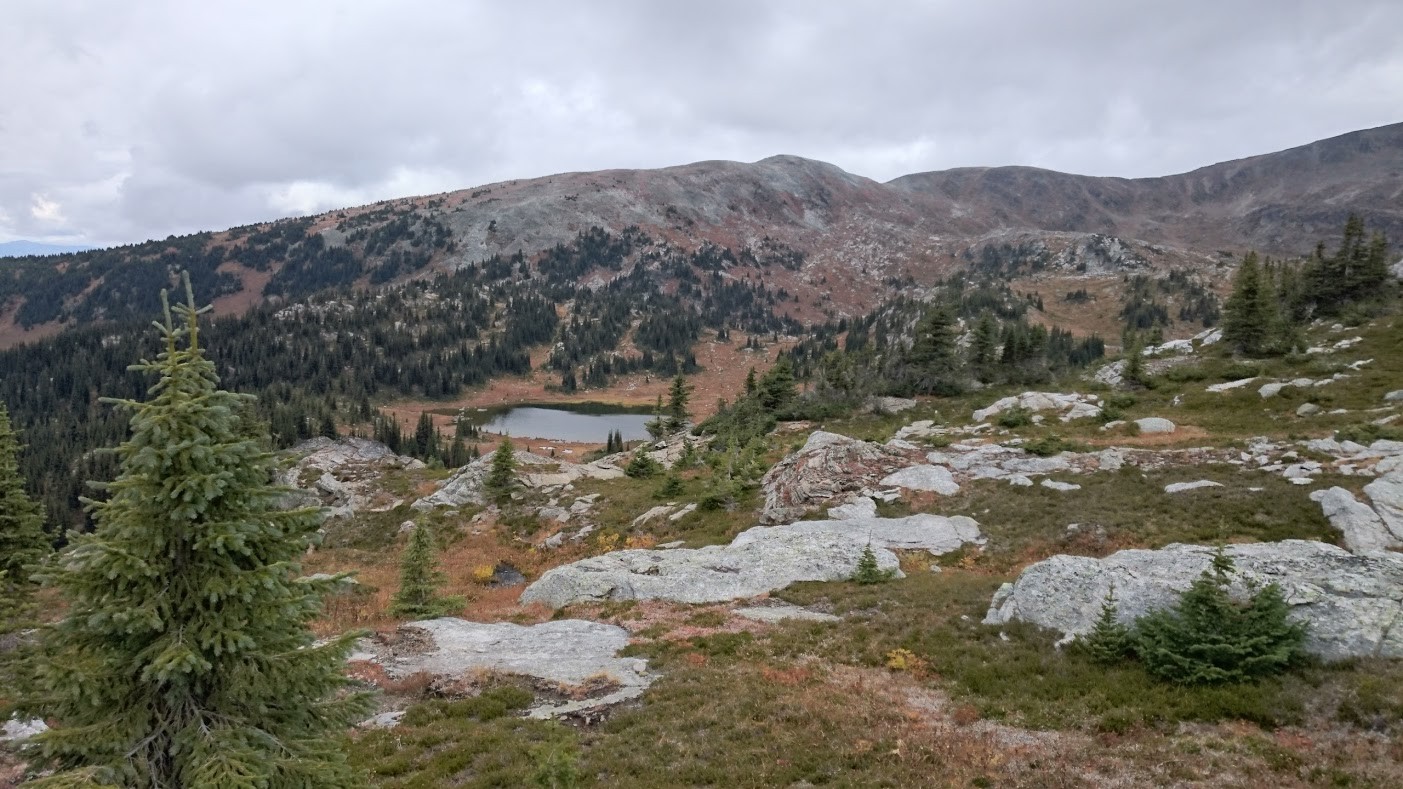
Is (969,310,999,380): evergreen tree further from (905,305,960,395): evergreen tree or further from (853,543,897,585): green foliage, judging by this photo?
(853,543,897,585): green foliage

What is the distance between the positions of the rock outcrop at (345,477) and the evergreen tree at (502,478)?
9.24m

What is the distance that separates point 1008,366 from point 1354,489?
45.8m

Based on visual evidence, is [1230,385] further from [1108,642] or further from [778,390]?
[1108,642]

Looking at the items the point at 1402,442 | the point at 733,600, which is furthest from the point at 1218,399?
the point at 733,600

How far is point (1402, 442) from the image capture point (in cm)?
2638

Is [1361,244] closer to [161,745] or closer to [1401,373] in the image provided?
[1401,373]

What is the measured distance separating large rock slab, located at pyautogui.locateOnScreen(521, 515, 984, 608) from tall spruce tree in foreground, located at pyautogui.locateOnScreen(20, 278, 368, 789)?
19636 mm

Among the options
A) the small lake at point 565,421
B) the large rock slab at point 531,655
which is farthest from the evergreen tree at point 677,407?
the large rock slab at point 531,655

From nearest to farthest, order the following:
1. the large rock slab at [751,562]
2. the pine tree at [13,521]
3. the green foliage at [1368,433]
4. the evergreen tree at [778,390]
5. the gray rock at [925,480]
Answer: the pine tree at [13,521] → the large rock slab at [751,562] → the green foliage at [1368,433] → the gray rock at [925,480] → the evergreen tree at [778,390]

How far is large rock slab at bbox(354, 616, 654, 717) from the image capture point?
57.5 feet

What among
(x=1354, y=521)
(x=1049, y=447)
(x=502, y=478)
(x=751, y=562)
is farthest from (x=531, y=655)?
(x=502, y=478)

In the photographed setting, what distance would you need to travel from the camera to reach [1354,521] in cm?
2153

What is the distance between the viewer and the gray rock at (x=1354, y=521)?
2048 centimetres

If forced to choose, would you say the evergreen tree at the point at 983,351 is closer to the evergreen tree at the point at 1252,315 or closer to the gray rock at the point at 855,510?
the evergreen tree at the point at 1252,315
